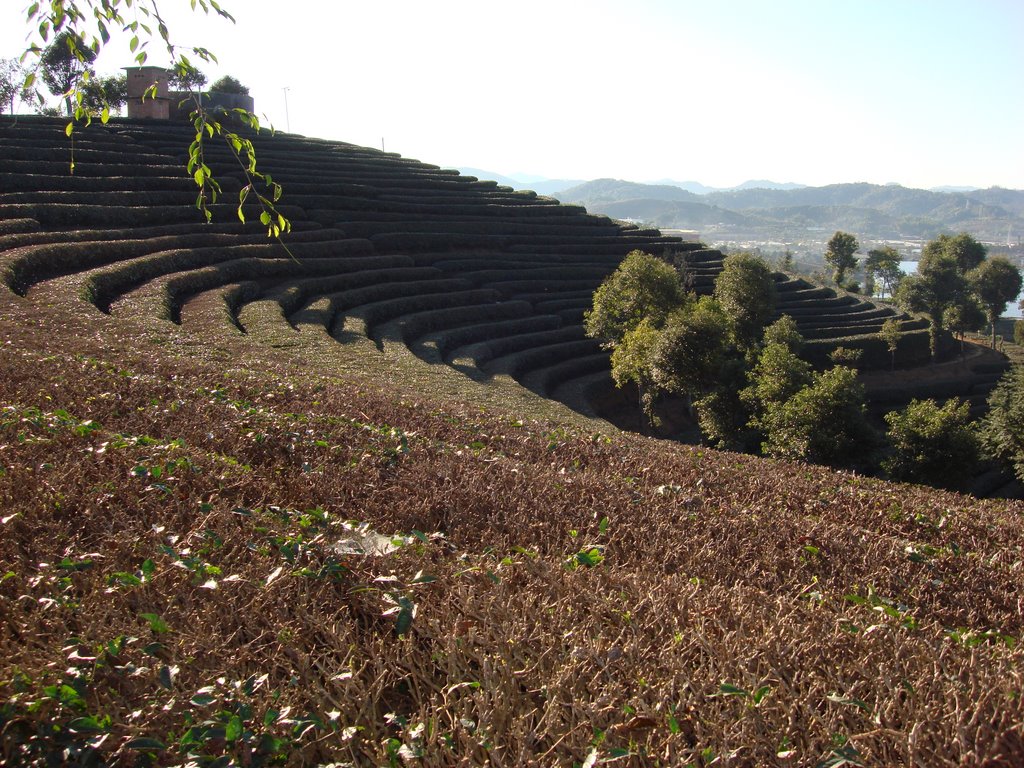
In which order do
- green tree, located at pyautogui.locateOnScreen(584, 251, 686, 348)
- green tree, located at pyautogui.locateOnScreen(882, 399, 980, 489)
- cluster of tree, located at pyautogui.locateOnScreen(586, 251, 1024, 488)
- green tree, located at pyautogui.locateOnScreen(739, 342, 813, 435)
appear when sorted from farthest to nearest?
1. green tree, located at pyautogui.locateOnScreen(584, 251, 686, 348)
2. green tree, located at pyautogui.locateOnScreen(739, 342, 813, 435)
3. cluster of tree, located at pyautogui.locateOnScreen(586, 251, 1024, 488)
4. green tree, located at pyautogui.locateOnScreen(882, 399, 980, 489)

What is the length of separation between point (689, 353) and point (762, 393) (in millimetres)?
3740

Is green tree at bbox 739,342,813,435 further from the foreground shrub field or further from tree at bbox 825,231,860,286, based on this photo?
tree at bbox 825,231,860,286

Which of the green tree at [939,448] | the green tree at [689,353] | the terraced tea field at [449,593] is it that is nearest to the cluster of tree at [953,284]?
the green tree at [689,353]

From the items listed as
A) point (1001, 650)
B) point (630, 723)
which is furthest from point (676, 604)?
point (1001, 650)

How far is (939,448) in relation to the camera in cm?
2508

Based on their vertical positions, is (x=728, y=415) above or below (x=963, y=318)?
below

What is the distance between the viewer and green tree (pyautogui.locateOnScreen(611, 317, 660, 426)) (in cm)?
3108

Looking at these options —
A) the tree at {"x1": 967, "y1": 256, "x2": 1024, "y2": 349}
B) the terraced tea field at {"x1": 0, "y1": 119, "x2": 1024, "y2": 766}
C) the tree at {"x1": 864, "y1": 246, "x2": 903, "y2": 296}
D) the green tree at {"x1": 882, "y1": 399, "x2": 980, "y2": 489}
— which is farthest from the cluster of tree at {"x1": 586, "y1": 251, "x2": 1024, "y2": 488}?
the tree at {"x1": 864, "y1": 246, "x2": 903, "y2": 296}

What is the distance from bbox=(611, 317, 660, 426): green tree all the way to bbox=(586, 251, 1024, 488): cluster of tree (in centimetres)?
5

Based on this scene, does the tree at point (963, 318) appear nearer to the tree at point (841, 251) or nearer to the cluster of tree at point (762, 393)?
the tree at point (841, 251)

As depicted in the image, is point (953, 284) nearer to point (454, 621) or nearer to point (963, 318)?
point (963, 318)

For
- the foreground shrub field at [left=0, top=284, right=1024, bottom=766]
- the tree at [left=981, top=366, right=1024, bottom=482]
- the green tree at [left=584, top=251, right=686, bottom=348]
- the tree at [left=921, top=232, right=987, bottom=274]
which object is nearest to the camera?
the foreground shrub field at [left=0, top=284, right=1024, bottom=766]

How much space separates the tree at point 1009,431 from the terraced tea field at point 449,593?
19.8 metres

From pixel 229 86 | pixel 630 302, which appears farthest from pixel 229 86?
Result: pixel 630 302
